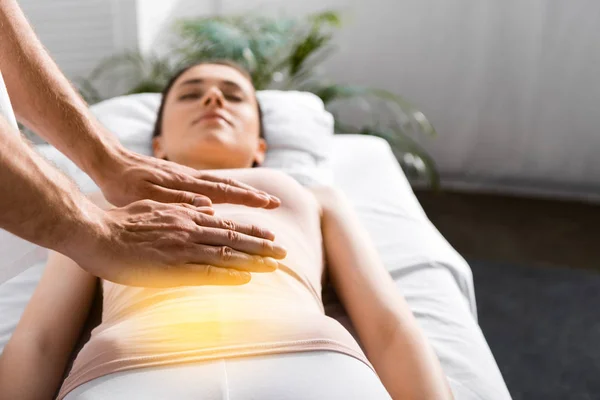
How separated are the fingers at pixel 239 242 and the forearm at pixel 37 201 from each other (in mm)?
177

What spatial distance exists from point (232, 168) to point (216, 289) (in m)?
0.59

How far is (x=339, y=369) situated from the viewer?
98cm

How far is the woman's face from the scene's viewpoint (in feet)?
5.37

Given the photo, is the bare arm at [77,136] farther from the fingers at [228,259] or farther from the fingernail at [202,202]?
the fingers at [228,259]

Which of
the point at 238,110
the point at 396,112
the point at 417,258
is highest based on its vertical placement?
the point at 238,110

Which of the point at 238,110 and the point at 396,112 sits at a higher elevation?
the point at 238,110

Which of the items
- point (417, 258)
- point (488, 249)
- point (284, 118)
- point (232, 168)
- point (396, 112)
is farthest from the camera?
point (396, 112)

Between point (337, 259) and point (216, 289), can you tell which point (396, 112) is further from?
point (216, 289)

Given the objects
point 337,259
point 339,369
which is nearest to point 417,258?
point 337,259

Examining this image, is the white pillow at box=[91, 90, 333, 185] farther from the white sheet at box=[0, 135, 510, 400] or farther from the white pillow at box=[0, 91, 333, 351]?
the white sheet at box=[0, 135, 510, 400]

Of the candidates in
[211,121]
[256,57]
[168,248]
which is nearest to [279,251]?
[168,248]

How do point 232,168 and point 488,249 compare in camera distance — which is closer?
point 232,168

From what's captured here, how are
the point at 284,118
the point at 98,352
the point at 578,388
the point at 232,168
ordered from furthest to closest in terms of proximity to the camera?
the point at 284,118 → the point at 578,388 → the point at 232,168 → the point at 98,352

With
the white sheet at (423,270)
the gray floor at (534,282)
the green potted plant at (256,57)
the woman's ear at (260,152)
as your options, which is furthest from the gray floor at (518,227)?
the woman's ear at (260,152)
